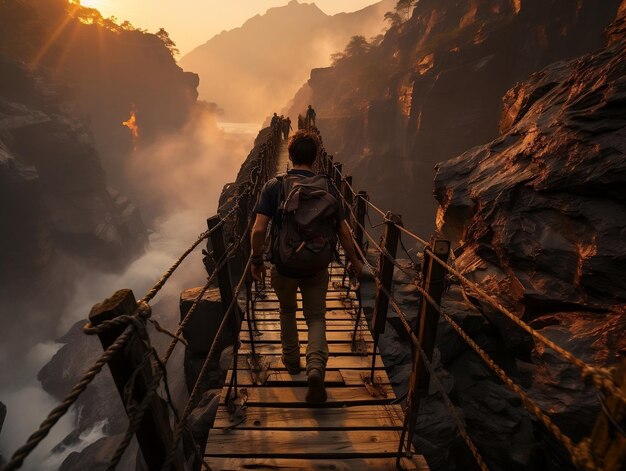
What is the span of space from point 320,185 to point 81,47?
67.9m

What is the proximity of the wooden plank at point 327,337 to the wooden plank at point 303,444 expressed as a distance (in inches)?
56.5

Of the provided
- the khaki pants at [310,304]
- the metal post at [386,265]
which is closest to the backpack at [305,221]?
the khaki pants at [310,304]

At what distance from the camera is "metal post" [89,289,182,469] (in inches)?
51.8

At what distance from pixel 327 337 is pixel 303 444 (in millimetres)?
1661

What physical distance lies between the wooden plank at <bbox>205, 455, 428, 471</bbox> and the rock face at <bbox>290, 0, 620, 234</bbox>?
37.5 m

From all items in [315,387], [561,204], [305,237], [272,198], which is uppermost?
[272,198]

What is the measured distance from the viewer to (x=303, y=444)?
2.74 metres

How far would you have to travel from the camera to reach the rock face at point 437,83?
2889 centimetres

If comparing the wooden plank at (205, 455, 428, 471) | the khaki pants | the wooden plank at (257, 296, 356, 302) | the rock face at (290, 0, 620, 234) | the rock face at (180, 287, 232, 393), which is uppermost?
the rock face at (290, 0, 620, 234)

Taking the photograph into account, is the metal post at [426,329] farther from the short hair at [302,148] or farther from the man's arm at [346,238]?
the short hair at [302,148]

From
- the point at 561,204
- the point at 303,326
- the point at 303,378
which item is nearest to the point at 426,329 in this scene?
the point at 303,378

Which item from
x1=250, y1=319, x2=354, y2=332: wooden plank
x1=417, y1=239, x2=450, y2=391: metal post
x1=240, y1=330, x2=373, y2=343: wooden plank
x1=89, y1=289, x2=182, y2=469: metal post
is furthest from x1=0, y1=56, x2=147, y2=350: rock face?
x1=417, y1=239, x2=450, y2=391: metal post

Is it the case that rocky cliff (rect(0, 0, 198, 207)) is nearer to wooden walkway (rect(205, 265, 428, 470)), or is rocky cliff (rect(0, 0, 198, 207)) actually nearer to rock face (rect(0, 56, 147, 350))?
rock face (rect(0, 56, 147, 350))

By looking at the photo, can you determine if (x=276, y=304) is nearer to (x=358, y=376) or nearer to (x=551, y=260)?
(x=358, y=376)
